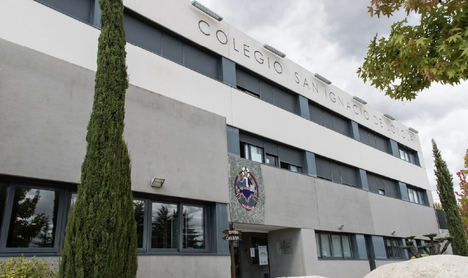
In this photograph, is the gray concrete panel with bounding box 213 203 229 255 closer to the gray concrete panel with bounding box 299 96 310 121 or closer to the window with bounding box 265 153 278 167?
the window with bounding box 265 153 278 167

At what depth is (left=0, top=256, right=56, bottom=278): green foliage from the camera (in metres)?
6.29

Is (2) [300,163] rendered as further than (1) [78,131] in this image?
Yes

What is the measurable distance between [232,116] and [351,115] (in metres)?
9.70

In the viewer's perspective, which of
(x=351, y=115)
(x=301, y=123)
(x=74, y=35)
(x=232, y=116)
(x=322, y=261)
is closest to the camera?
(x=74, y=35)

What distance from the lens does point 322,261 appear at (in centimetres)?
1421

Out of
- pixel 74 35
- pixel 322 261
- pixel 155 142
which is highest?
pixel 74 35

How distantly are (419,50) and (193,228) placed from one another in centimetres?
757

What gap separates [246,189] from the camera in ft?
40.2

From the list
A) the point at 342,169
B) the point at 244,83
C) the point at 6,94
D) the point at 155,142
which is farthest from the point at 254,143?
the point at 6,94

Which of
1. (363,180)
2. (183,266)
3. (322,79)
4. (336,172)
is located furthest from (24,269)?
(363,180)

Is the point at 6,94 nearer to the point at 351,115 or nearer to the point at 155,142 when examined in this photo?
the point at 155,142

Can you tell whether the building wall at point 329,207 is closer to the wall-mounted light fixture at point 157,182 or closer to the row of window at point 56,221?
the row of window at point 56,221

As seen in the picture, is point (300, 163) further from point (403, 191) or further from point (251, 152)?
point (403, 191)

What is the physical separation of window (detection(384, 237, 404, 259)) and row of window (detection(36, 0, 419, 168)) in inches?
264
